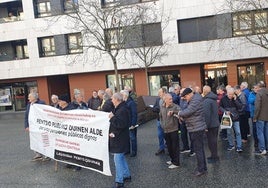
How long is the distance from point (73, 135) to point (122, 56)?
2088 centimetres

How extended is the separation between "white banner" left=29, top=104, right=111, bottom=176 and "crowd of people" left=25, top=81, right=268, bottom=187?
370mm

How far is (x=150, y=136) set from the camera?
43.2 ft

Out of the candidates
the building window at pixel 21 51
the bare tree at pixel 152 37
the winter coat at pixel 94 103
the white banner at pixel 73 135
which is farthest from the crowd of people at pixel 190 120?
the building window at pixel 21 51

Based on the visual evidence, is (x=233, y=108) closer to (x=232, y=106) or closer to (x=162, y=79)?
(x=232, y=106)

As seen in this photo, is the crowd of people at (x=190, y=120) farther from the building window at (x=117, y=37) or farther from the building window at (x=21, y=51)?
the building window at (x=21, y=51)

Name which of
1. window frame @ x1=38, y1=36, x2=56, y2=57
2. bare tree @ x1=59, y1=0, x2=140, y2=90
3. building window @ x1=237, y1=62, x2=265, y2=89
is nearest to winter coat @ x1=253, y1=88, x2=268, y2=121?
bare tree @ x1=59, y1=0, x2=140, y2=90

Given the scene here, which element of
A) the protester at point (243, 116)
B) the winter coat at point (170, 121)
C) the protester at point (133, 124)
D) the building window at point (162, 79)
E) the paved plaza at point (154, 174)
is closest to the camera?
the paved plaza at point (154, 174)

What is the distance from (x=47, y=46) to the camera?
32.5m

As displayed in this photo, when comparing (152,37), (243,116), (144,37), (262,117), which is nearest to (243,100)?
(243,116)

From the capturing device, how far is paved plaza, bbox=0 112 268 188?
7402 mm

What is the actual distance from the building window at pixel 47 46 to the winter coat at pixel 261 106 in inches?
1015

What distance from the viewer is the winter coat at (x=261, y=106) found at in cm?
889

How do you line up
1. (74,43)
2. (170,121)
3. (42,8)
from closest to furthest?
(170,121) < (74,43) < (42,8)

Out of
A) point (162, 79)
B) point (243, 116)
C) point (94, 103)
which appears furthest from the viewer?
point (162, 79)
